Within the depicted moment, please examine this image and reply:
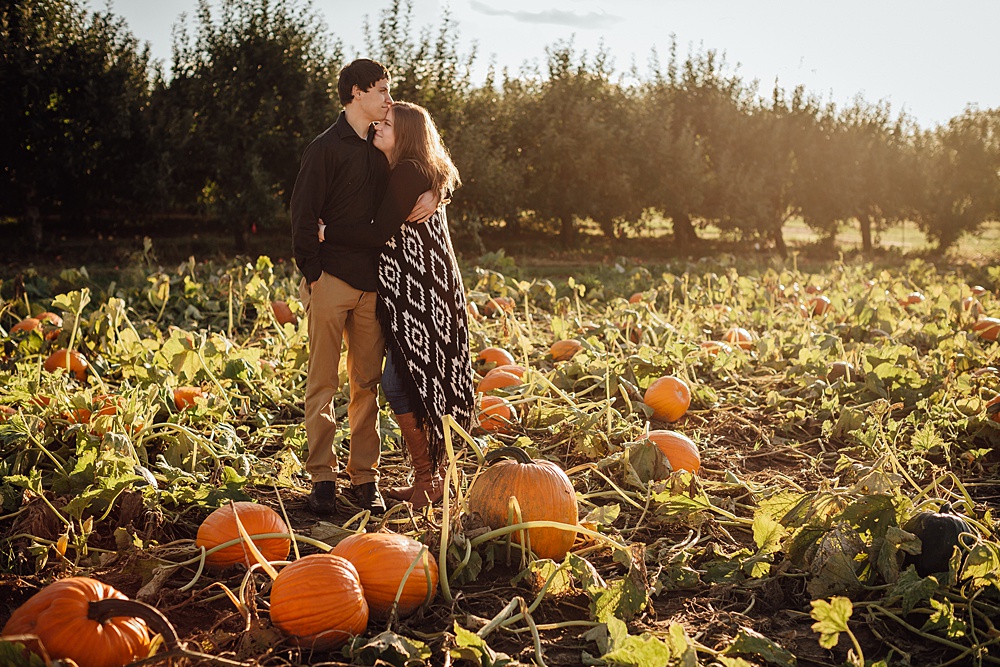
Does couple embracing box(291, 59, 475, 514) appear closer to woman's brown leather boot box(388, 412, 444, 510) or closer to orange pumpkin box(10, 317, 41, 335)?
woman's brown leather boot box(388, 412, 444, 510)

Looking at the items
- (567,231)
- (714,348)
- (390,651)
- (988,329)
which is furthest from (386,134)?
(567,231)

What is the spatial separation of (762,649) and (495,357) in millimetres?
3202

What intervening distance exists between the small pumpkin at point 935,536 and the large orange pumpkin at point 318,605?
1.68 m

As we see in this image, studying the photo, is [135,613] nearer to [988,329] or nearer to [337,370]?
[337,370]

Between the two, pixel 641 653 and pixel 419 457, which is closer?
pixel 641 653

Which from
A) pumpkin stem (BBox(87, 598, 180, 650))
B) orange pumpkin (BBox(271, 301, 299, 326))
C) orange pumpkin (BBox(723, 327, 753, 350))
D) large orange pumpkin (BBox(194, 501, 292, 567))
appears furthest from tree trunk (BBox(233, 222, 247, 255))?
pumpkin stem (BBox(87, 598, 180, 650))

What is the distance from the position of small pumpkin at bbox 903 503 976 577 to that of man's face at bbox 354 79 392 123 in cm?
236

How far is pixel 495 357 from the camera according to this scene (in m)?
5.11

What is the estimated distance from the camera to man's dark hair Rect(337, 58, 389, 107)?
3.08 metres

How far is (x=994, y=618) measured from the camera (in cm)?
238

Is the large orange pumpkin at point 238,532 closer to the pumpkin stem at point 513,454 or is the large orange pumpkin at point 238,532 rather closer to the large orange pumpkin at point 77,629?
the large orange pumpkin at point 77,629

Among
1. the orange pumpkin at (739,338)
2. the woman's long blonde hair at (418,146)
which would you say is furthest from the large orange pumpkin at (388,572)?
the orange pumpkin at (739,338)

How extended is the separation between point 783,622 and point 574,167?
49.6 feet

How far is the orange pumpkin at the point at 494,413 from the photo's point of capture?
4.00 m
